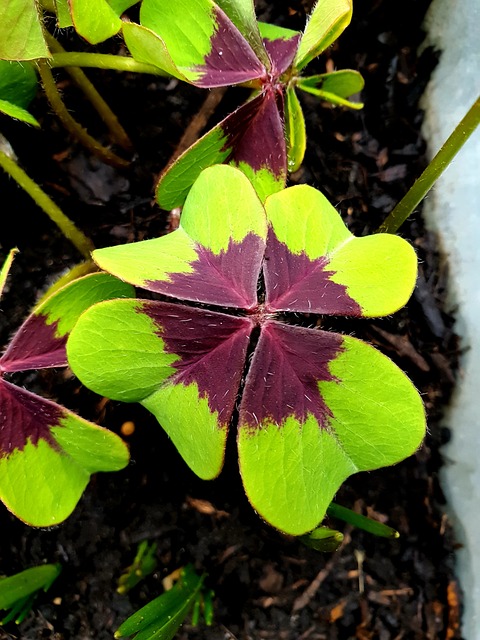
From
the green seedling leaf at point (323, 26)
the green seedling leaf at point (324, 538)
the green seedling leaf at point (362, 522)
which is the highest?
the green seedling leaf at point (323, 26)

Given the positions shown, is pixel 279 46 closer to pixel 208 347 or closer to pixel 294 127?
pixel 294 127

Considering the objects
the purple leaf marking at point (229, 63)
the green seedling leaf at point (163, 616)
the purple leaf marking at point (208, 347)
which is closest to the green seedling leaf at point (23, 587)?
the green seedling leaf at point (163, 616)

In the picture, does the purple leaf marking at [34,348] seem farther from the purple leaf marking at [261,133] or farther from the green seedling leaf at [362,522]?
the green seedling leaf at [362,522]

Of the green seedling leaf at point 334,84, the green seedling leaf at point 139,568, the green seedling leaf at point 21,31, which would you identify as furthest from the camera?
the green seedling leaf at point 139,568

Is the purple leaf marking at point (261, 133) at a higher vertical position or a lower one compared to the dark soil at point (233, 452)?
higher

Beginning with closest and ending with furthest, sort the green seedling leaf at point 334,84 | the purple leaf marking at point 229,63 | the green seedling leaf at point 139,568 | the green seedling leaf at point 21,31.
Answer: the green seedling leaf at point 21,31, the purple leaf marking at point 229,63, the green seedling leaf at point 334,84, the green seedling leaf at point 139,568

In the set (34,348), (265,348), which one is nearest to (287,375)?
(265,348)

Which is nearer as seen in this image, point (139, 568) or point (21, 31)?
point (21, 31)
